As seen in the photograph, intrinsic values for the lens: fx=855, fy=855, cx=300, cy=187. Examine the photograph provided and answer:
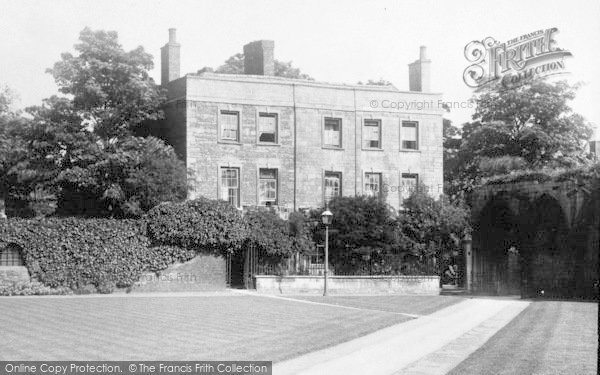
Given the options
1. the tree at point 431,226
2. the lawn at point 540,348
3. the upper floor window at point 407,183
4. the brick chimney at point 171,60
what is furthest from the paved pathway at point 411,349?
the brick chimney at point 171,60

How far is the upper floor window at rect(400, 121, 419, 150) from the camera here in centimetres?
4350

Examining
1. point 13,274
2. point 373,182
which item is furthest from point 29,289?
point 373,182

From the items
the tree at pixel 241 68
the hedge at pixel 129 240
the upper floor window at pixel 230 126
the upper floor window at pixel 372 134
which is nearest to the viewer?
the hedge at pixel 129 240

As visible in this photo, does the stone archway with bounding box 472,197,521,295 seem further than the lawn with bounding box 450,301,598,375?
Yes

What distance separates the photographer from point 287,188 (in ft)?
134

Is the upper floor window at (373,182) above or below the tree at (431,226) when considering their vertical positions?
above

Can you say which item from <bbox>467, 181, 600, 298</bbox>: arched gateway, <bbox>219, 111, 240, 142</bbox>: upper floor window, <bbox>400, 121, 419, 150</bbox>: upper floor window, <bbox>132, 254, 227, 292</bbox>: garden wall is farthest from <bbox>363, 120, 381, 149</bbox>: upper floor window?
<bbox>132, 254, 227, 292</bbox>: garden wall

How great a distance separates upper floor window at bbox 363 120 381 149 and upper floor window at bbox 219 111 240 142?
6682 mm

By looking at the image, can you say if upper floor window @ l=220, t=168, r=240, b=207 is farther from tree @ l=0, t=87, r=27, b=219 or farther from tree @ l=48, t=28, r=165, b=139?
tree @ l=0, t=87, r=27, b=219

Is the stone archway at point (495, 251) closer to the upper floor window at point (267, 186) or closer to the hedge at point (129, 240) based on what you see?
the hedge at point (129, 240)

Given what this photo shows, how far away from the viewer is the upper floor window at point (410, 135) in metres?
43.5

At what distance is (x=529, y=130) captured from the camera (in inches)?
1778

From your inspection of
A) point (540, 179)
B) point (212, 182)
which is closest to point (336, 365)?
point (540, 179)

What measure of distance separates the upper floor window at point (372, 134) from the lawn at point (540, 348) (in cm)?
2009
